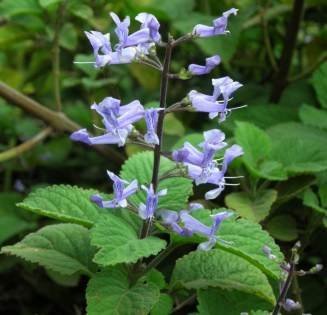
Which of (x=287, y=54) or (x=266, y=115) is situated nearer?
(x=266, y=115)

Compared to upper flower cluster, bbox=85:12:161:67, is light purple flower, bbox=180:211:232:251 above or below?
below

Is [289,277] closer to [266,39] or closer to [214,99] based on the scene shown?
[214,99]

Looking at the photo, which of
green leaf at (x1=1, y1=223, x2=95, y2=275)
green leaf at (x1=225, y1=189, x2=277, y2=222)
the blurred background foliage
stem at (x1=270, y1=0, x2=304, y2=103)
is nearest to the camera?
green leaf at (x1=1, y1=223, x2=95, y2=275)

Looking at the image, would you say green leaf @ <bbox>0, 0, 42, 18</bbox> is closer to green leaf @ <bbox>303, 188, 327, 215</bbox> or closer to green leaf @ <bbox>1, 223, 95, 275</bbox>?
green leaf @ <bbox>1, 223, 95, 275</bbox>

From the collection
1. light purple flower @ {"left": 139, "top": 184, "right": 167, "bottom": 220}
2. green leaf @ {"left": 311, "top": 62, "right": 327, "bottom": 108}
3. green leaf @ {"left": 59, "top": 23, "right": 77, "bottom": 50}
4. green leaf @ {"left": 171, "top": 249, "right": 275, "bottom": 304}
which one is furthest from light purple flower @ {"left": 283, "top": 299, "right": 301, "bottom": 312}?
green leaf @ {"left": 59, "top": 23, "right": 77, "bottom": 50}

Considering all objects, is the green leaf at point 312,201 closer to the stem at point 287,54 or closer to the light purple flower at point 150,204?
the light purple flower at point 150,204

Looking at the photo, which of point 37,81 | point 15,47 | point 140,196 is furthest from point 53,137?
point 140,196

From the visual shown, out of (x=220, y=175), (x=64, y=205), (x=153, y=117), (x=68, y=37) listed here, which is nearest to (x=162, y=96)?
(x=153, y=117)
